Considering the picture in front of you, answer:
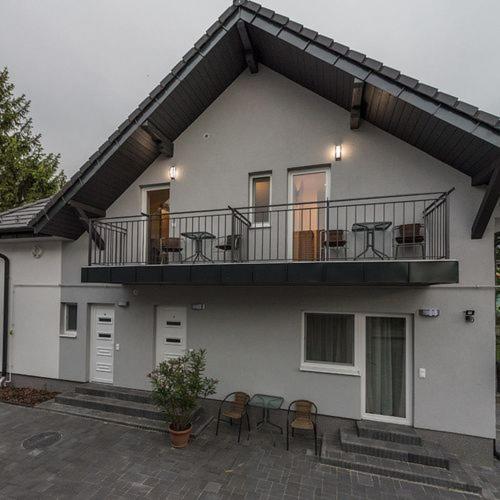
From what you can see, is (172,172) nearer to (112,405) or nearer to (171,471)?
(112,405)

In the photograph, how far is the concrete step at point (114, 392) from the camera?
6.69 m

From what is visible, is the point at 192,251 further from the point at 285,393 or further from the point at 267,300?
the point at 285,393

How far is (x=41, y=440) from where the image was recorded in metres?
5.47

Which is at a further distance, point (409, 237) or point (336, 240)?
point (336, 240)

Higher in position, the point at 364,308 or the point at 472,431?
the point at 364,308

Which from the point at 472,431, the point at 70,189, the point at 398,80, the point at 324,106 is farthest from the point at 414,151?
the point at 70,189

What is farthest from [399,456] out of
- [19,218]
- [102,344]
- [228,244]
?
[19,218]

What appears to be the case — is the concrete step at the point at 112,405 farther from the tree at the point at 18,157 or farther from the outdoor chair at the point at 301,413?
the tree at the point at 18,157

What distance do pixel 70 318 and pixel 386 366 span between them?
26.8ft

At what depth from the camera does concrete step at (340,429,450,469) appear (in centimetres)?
467

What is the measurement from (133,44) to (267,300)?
15051 millimetres

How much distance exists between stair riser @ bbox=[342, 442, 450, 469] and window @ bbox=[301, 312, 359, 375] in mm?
1253

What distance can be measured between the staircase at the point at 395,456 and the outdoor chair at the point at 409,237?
3.29m

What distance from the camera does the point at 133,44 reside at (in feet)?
46.1
